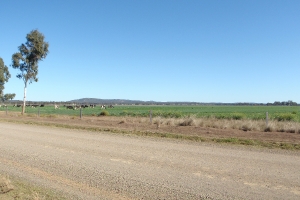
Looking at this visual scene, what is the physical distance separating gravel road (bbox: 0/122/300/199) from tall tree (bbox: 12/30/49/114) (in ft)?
104

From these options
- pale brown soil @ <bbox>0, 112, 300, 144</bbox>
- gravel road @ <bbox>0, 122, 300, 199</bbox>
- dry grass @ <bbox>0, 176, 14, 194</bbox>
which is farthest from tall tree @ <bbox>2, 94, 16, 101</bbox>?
dry grass @ <bbox>0, 176, 14, 194</bbox>

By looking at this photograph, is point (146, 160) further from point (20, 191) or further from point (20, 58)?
point (20, 58)

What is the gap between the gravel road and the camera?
6.32m

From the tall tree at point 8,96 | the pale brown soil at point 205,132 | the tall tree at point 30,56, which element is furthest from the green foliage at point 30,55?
the tall tree at point 8,96

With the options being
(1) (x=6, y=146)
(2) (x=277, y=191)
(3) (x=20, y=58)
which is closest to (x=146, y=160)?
(2) (x=277, y=191)

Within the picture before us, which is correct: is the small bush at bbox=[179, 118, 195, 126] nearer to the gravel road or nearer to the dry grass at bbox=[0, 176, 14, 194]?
the gravel road

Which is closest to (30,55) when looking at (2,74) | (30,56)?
(30,56)

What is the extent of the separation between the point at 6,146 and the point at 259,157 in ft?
31.4

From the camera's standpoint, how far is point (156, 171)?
8.05 m

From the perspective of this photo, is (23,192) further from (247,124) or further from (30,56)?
(30,56)

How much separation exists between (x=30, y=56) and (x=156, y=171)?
38.2 metres

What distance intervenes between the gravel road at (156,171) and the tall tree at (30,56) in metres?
31.8

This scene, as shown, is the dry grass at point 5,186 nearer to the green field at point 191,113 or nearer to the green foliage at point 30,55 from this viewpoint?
the green field at point 191,113

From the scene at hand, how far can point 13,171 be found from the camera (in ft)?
27.1
